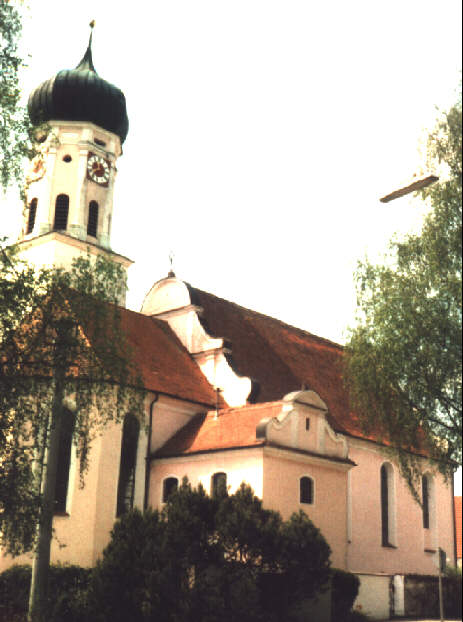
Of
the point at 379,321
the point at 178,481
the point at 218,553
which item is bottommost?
the point at 218,553

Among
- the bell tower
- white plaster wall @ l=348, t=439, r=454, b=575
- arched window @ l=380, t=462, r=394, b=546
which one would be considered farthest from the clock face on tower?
arched window @ l=380, t=462, r=394, b=546

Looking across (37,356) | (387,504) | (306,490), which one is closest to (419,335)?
(306,490)

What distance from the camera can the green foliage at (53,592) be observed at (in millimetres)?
18750

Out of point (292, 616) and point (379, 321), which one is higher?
point (379, 321)

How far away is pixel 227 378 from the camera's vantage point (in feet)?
91.0

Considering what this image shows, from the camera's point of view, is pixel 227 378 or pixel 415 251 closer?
pixel 415 251

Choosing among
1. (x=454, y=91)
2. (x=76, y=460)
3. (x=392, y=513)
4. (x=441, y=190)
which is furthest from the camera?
(x=392, y=513)

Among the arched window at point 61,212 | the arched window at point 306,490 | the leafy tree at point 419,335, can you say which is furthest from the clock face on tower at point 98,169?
the leafy tree at point 419,335

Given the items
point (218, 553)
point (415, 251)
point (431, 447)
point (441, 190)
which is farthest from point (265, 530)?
point (441, 190)

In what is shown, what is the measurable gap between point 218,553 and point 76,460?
6604 millimetres

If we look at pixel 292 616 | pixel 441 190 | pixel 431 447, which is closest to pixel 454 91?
pixel 441 190

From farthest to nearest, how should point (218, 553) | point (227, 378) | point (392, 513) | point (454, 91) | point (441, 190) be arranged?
point (392, 513) → point (227, 378) → point (218, 553) → point (441, 190) → point (454, 91)

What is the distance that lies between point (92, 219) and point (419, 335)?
20876 mm

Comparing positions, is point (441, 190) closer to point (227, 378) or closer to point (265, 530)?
point (265, 530)
